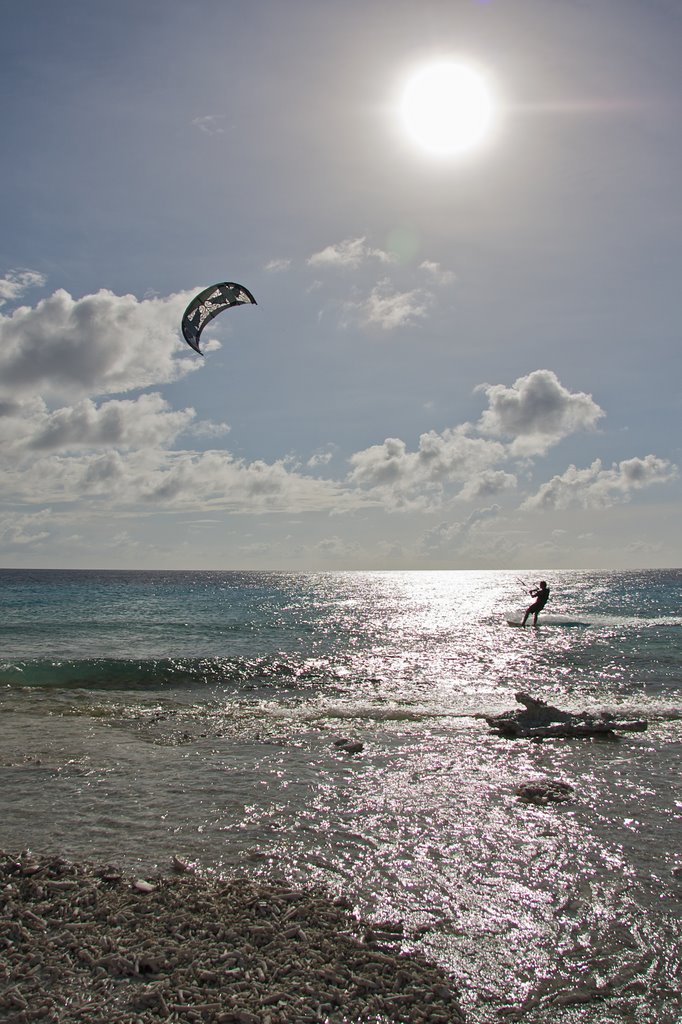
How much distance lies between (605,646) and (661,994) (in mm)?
31504

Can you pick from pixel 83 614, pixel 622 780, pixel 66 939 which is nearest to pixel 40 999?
pixel 66 939

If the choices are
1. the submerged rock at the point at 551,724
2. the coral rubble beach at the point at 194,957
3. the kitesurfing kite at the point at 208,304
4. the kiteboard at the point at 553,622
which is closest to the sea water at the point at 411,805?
the submerged rock at the point at 551,724

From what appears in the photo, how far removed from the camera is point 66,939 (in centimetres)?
603

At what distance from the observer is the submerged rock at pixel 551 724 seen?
14.6 meters

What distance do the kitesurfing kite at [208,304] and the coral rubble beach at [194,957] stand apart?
15601mm

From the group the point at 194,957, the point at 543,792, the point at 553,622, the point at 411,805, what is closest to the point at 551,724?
the point at 543,792

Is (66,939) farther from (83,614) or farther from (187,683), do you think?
(83,614)

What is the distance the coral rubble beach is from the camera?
16.8ft

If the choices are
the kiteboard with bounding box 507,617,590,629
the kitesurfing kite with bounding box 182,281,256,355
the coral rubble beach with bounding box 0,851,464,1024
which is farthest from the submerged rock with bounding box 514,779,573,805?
the kiteboard with bounding box 507,617,590,629

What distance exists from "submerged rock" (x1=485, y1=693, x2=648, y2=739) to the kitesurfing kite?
14229mm

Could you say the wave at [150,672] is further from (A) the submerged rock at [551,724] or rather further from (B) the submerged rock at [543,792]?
(B) the submerged rock at [543,792]

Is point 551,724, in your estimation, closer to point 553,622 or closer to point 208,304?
point 208,304

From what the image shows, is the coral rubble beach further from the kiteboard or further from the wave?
the kiteboard

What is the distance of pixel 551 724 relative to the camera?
49.0ft
